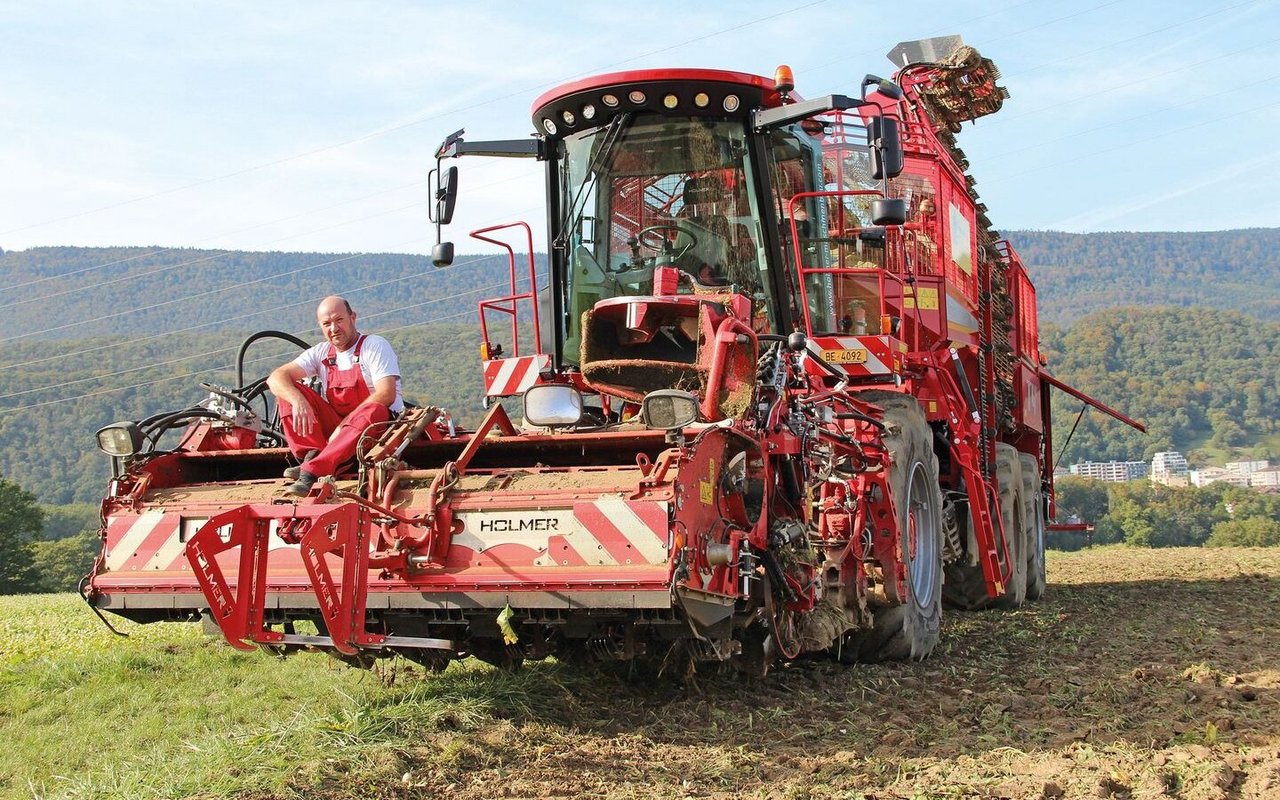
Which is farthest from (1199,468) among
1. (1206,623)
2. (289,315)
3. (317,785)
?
(289,315)

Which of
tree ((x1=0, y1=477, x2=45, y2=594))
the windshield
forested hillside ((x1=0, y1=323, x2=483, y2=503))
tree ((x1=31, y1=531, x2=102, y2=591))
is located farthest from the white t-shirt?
forested hillside ((x1=0, y1=323, x2=483, y2=503))

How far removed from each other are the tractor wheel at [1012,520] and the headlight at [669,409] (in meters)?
5.38

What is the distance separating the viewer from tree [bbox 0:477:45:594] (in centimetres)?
3045

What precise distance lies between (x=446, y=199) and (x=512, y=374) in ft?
3.73

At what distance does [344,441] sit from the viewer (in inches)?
234

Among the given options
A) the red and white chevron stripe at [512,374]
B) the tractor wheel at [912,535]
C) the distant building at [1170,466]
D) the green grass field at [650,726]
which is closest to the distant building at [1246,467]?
the distant building at [1170,466]

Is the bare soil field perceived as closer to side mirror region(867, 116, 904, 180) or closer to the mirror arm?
side mirror region(867, 116, 904, 180)

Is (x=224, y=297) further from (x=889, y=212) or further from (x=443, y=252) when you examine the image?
(x=889, y=212)

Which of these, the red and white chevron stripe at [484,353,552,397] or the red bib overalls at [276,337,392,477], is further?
the red and white chevron stripe at [484,353,552,397]

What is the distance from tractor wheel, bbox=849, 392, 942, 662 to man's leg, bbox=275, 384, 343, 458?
2.95 metres

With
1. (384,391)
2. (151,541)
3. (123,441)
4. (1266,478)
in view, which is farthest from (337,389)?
(1266,478)

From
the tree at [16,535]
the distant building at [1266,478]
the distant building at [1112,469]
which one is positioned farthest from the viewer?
the distant building at [1112,469]

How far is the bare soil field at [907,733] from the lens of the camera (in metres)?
4.55

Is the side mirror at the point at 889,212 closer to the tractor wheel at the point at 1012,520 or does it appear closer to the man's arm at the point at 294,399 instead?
the man's arm at the point at 294,399
